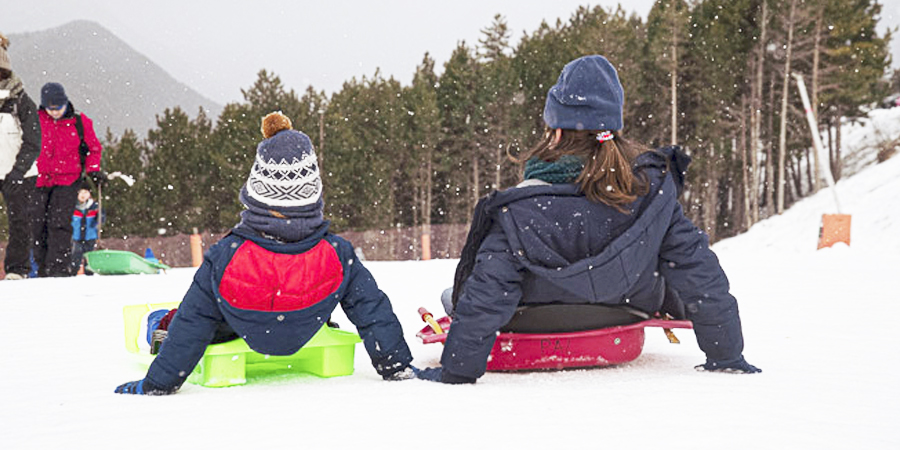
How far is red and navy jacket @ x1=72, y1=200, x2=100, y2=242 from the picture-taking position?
34.0ft

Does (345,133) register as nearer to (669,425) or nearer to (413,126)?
(413,126)

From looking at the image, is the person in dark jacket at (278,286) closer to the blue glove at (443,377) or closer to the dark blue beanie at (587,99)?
the blue glove at (443,377)

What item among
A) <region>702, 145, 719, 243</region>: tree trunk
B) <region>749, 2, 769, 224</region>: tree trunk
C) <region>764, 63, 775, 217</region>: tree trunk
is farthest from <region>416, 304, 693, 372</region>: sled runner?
<region>702, 145, 719, 243</region>: tree trunk

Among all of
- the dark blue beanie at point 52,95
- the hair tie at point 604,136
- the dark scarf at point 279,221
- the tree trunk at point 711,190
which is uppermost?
the dark blue beanie at point 52,95

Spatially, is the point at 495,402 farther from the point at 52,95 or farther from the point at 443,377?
the point at 52,95

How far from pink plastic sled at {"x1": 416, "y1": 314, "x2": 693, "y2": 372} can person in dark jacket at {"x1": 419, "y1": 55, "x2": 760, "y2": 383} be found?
14 cm

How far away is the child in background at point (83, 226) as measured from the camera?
10.4m

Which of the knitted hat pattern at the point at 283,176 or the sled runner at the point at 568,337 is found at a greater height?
the knitted hat pattern at the point at 283,176

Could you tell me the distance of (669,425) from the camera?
2.12m

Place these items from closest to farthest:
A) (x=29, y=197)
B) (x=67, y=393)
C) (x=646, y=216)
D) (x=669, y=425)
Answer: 1. (x=669, y=425)
2. (x=67, y=393)
3. (x=646, y=216)
4. (x=29, y=197)

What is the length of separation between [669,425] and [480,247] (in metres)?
1.11

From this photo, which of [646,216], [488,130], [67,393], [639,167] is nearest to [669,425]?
[646,216]

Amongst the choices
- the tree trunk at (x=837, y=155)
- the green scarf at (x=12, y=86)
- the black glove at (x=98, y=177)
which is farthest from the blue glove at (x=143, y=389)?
the tree trunk at (x=837, y=155)

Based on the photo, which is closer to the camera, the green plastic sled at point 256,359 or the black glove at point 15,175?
the green plastic sled at point 256,359
